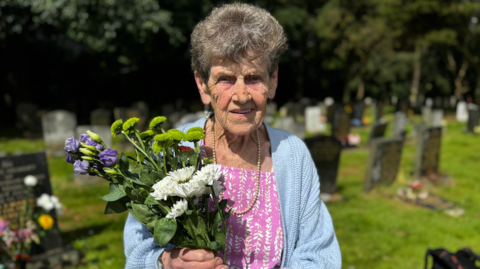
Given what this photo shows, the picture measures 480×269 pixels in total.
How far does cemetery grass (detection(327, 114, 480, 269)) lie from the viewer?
4812mm

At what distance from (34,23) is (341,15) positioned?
18.0 meters

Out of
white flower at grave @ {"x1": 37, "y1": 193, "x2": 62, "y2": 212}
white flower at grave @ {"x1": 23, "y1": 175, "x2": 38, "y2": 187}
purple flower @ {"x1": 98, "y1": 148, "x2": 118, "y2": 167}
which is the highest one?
→ purple flower @ {"x1": 98, "y1": 148, "x2": 118, "y2": 167}

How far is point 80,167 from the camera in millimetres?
1229

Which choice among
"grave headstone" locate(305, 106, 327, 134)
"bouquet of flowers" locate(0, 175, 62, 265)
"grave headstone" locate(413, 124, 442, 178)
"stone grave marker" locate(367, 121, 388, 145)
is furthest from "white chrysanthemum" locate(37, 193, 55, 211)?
"grave headstone" locate(305, 106, 327, 134)

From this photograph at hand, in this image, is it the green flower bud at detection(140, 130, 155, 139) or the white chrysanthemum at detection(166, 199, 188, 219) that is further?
the green flower bud at detection(140, 130, 155, 139)

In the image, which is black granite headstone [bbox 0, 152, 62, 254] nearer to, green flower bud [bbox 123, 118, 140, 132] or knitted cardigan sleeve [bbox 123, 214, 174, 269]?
knitted cardigan sleeve [bbox 123, 214, 174, 269]

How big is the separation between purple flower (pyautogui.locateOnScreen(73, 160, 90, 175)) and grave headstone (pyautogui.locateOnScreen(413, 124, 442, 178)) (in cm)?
803

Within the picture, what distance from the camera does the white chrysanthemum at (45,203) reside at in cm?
434

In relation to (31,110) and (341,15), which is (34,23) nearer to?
(31,110)

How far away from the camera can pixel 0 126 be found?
622 inches

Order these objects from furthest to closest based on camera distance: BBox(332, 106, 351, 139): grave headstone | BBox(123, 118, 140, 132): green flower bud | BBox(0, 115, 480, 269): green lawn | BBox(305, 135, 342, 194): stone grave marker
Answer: BBox(332, 106, 351, 139): grave headstone → BBox(305, 135, 342, 194): stone grave marker → BBox(0, 115, 480, 269): green lawn → BBox(123, 118, 140, 132): green flower bud

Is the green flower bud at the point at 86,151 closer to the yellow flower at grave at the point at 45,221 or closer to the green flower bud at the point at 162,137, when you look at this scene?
the green flower bud at the point at 162,137

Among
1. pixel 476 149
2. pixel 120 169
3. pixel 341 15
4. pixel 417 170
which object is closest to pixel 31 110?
pixel 417 170

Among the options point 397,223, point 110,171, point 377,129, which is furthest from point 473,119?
point 110,171
